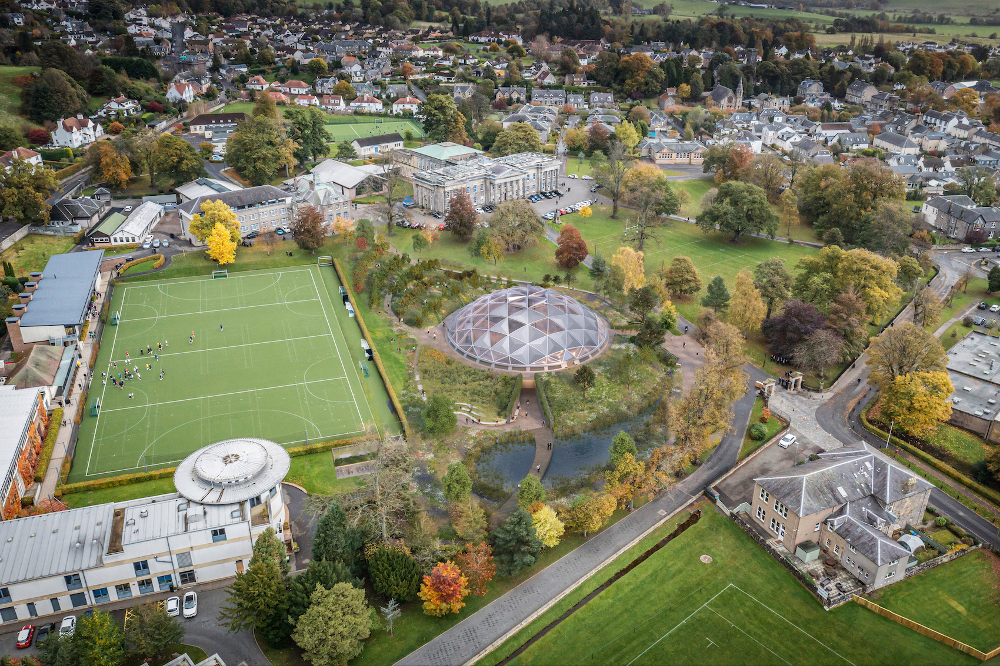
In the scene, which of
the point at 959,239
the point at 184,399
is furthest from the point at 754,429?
the point at 959,239

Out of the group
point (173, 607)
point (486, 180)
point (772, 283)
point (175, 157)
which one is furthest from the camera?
point (486, 180)

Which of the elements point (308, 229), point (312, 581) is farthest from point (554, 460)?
point (308, 229)

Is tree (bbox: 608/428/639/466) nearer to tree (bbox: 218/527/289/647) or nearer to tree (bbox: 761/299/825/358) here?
tree (bbox: 218/527/289/647)

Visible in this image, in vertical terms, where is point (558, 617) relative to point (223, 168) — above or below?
below

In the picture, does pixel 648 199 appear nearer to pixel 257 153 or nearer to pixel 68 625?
pixel 257 153

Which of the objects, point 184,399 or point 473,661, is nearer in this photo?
point 473,661

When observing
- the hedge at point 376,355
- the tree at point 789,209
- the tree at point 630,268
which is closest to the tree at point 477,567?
the hedge at point 376,355

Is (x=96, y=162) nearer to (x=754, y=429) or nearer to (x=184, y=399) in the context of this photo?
(x=184, y=399)
